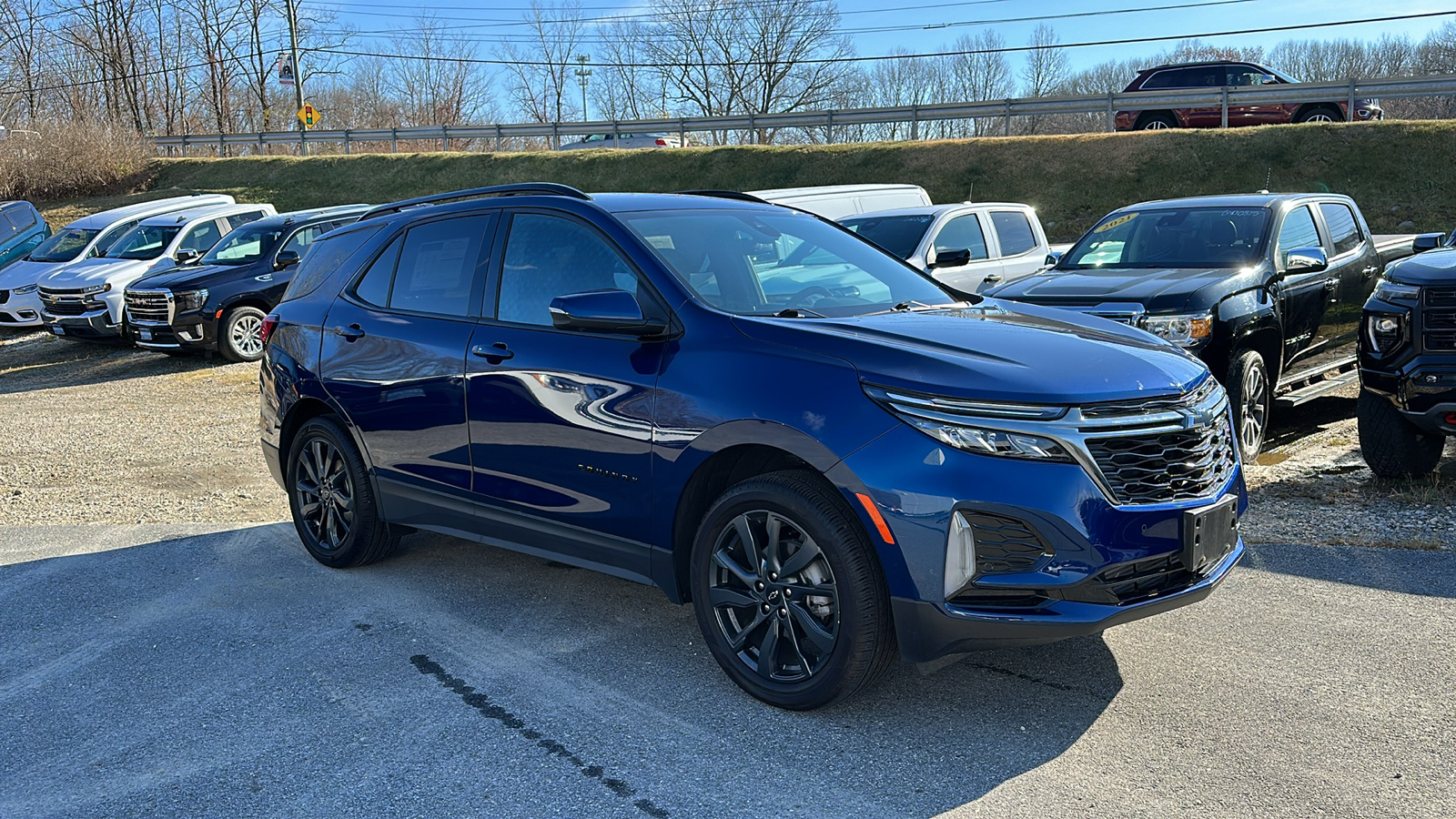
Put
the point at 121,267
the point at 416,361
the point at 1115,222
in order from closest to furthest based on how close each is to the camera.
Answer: the point at 416,361, the point at 1115,222, the point at 121,267

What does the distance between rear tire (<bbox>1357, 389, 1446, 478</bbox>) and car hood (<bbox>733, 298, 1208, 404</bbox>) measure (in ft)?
10.1

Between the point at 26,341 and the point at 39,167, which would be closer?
the point at 26,341

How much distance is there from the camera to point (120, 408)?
12570 mm

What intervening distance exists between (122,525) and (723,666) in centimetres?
498

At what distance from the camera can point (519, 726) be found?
396 cm

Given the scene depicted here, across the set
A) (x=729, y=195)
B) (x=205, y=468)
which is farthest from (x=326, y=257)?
(x=205, y=468)

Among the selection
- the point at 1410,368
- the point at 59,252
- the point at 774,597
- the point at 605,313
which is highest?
the point at 59,252

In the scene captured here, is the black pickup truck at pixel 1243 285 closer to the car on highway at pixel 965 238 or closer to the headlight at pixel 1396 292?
the headlight at pixel 1396 292

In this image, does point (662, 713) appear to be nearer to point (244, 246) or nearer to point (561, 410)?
point (561, 410)

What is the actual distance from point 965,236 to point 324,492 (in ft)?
24.3

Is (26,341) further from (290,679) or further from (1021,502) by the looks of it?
(1021,502)

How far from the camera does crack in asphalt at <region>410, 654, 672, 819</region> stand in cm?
343

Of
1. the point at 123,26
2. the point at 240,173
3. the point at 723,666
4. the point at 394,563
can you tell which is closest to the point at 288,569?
the point at 394,563

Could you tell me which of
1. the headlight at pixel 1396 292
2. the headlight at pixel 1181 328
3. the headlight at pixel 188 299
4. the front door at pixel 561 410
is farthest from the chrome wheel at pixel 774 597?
the headlight at pixel 188 299
